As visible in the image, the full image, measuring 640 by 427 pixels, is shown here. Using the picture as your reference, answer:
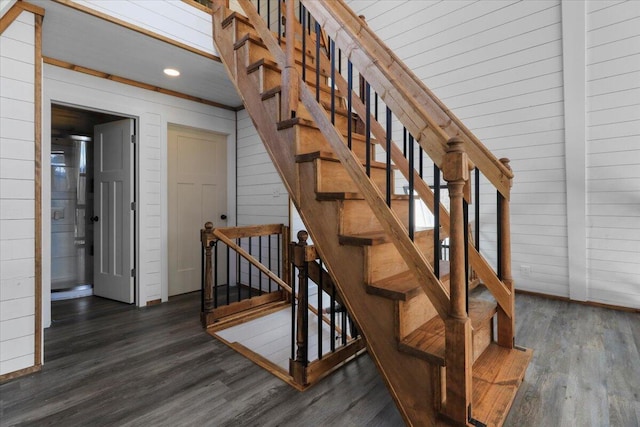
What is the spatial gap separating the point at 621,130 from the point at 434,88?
67.0 inches

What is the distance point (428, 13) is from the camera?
3.57m

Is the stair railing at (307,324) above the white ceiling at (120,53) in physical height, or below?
below

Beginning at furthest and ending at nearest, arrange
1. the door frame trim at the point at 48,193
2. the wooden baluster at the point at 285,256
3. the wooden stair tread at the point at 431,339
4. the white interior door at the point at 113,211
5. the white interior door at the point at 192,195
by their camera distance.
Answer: the white interior door at the point at 192,195
the wooden baluster at the point at 285,256
the white interior door at the point at 113,211
the door frame trim at the point at 48,193
the wooden stair tread at the point at 431,339

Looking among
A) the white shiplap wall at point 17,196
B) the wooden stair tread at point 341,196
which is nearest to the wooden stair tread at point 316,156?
the wooden stair tread at point 341,196

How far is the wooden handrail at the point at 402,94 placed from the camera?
1.28 meters

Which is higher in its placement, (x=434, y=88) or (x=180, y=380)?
(x=434, y=88)

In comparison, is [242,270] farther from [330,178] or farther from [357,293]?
[357,293]

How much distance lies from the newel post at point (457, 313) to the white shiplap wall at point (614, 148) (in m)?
2.45

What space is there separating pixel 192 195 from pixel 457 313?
3722 millimetres

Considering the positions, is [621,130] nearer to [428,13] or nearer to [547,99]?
[547,99]

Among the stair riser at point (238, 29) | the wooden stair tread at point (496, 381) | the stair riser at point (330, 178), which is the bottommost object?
the wooden stair tread at point (496, 381)

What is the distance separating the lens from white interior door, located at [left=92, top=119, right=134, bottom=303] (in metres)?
3.59

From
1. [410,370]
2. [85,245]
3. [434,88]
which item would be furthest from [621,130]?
[85,245]

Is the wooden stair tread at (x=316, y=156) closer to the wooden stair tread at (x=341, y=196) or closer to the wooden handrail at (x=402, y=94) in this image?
the wooden stair tread at (x=341, y=196)
